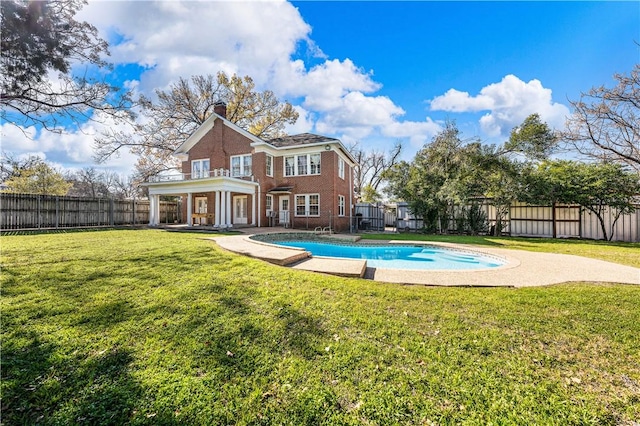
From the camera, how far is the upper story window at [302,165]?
61.2ft

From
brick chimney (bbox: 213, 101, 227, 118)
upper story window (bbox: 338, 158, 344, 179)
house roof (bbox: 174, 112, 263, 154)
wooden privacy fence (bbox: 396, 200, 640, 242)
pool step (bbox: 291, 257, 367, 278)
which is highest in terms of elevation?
brick chimney (bbox: 213, 101, 227, 118)

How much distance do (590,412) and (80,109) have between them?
12.7 m

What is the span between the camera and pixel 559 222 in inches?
587

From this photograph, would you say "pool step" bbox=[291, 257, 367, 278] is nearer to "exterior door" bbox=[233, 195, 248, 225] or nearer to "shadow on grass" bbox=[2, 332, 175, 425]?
"shadow on grass" bbox=[2, 332, 175, 425]

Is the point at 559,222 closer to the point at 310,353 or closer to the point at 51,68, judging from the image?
the point at 310,353

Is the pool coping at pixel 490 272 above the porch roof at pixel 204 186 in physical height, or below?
below

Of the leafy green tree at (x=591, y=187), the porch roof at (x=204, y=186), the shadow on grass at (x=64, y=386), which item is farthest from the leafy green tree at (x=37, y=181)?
the leafy green tree at (x=591, y=187)

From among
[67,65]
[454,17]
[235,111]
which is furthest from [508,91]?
[235,111]

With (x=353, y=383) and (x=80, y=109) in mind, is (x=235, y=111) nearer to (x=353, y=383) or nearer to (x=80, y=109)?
(x=80, y=109)

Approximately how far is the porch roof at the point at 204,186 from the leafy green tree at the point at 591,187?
1654cm

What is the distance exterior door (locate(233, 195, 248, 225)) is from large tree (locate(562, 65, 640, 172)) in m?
20.5

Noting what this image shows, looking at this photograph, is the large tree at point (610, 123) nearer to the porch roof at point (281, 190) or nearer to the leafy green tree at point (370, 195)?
the porch roof at point (281, 190)

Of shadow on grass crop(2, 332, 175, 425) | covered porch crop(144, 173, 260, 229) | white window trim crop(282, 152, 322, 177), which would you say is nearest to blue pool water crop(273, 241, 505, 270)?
shadow on grass crop(2, 332, 175, 425)

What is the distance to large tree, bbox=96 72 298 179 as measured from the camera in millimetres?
24469
